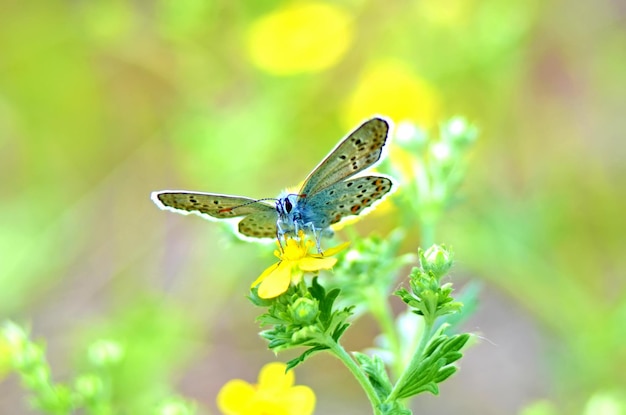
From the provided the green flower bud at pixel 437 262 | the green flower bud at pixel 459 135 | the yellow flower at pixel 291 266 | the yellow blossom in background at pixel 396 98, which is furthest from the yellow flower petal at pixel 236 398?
the yellow blossom in background at pixel 396 98

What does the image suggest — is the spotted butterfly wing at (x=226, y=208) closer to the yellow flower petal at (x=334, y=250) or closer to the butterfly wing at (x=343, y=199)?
the butterfly wing at (x=343, y=199)

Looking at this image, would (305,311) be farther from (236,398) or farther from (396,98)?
(396,98)

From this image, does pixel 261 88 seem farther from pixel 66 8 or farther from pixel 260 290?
pixel 260 290

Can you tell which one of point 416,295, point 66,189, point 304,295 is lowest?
point 416,295

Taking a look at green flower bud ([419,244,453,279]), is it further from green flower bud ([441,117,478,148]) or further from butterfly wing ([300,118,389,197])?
green flower bud ([441,117,478,148])

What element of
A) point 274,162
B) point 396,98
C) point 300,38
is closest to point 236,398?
point 274,162

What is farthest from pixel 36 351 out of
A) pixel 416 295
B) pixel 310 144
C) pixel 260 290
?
pixel 310 144

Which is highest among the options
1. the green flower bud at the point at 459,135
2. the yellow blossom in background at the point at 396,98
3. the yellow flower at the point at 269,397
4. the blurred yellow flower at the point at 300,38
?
the blurred yellow flower at the point at 300,38
